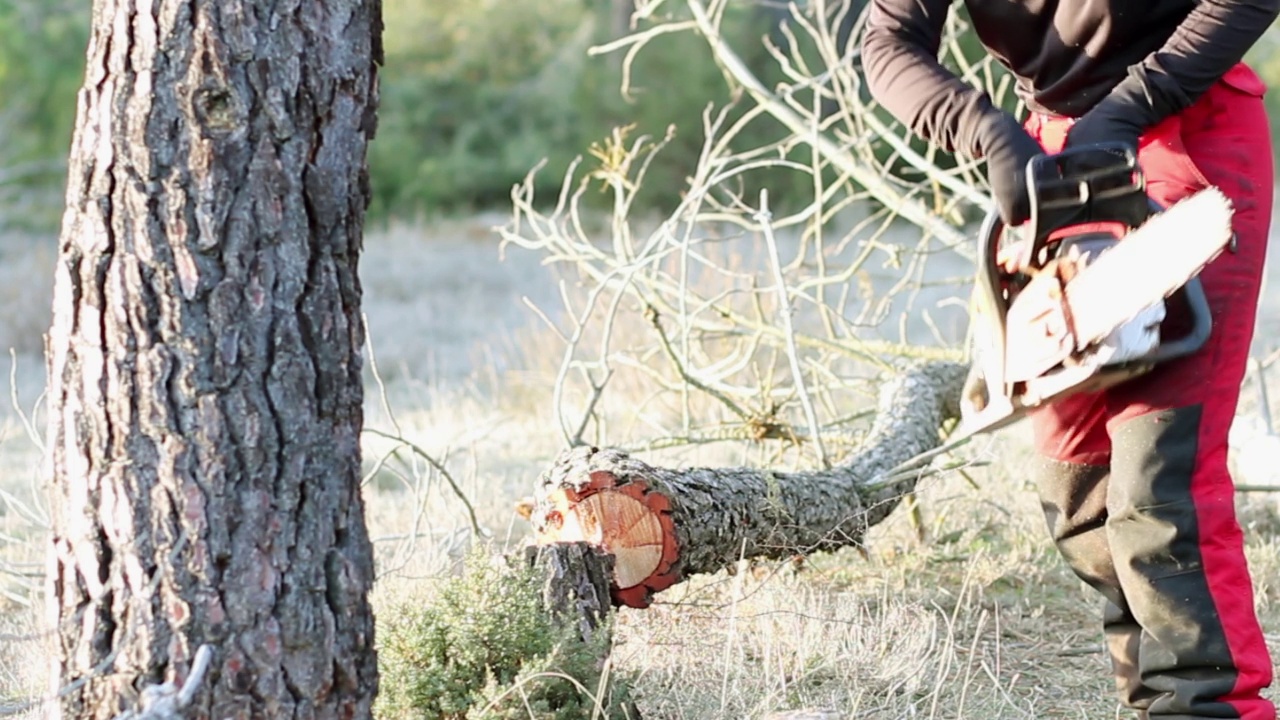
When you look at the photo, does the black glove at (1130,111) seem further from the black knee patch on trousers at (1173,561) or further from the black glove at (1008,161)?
the black knee patch on trousers at (1173,561)

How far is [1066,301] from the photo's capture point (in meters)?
2.24

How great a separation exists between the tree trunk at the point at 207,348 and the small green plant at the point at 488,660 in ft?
1.86

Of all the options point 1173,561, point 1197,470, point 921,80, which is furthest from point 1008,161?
point 1173,561

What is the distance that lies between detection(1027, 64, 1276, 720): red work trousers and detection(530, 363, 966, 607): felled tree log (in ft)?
2.91

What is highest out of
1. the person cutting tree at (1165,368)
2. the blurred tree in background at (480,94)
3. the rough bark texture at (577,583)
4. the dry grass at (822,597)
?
the blurred tree in background at (480,94)

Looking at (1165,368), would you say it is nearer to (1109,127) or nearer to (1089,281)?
(1089,281)

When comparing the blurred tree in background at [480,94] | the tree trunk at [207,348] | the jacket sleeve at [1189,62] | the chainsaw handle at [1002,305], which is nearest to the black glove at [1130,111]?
the jacket sleeve at [1189,62]

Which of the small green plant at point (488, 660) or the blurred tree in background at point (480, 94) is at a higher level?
the blurred tree in background at point (480, 94)

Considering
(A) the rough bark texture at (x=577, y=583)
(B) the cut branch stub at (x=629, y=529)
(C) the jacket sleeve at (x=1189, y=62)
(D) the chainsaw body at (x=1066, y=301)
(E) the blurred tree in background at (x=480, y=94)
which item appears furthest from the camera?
(E) the blurred tree in background at (x=480, y=94)

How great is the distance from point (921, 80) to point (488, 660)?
1.33 m

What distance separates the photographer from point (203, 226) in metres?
1.79

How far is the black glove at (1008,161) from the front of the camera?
2.25 metres

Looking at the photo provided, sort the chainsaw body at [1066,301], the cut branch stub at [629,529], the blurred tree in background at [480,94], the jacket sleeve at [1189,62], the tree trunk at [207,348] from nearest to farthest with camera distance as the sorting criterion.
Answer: the tree trunk at [207,348] → the chainsaw body at [1066,301] → the jacket sleeve at [1189,62] → the cut branch stub at [629,529] → the blurred tree in background at [480,94]

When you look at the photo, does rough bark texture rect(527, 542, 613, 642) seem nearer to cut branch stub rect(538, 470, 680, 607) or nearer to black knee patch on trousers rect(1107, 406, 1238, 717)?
cut branch stub rect(538, 470, 680, 607)
